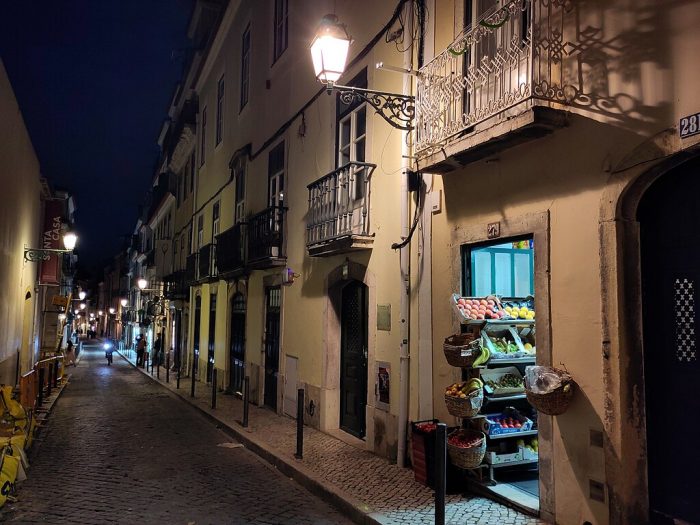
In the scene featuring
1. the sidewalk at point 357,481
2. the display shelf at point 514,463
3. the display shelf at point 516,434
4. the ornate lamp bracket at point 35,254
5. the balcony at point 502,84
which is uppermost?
the balcony at point 502,84

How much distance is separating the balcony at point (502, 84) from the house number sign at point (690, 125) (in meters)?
0.94

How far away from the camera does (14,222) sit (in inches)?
504

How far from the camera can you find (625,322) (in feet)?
15.8

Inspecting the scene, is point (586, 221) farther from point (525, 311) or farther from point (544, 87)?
point (525, 311)

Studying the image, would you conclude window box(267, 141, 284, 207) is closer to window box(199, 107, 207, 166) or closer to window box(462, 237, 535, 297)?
window box(462, 237, 535, 297)

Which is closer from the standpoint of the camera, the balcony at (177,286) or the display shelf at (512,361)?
the display shelf at (512,361)

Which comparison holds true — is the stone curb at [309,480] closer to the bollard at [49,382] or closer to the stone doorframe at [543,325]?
the stone doorframe at [543,325]

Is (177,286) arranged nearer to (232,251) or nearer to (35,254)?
(35,254)

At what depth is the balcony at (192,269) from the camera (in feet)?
71.2

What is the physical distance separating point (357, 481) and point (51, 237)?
629 inches

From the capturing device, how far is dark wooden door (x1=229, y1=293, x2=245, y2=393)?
636 inches

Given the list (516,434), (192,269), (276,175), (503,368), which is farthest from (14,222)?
(516,434)

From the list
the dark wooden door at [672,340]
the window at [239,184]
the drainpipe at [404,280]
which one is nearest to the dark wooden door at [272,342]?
the window at [239,184]

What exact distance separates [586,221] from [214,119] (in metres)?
18.5
